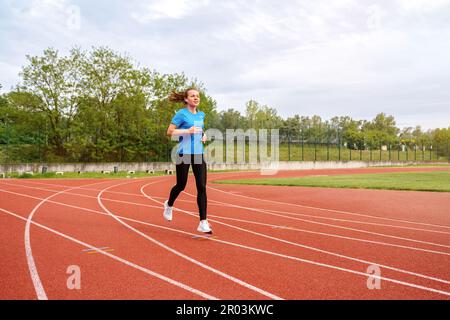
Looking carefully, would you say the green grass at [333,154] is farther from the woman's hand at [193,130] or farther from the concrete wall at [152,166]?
the woman's hand at [193,130]

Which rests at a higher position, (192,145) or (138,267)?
(192,145)

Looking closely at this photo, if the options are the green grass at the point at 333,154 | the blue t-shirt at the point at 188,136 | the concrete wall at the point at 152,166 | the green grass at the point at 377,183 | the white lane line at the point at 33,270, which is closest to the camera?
the white lane line at the point at 33,270

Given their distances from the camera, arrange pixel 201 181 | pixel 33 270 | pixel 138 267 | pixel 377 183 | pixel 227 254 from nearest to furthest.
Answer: pixel 33 270 → pixel 138 267 → pixel 227 254 → pixel 201 181 → pixel 377 183

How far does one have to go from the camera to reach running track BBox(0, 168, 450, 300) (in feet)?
10.8

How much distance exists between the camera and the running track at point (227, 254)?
3.30 m

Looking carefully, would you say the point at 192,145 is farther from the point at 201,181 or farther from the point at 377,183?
the point at 377,183

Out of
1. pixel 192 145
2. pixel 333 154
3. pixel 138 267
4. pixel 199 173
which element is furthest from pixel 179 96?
pixel 333 154

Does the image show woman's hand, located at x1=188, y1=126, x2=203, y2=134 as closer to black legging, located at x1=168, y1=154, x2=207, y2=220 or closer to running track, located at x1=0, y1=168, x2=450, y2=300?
black legging, located at x1=168, y1=154, x2=207, y2=220

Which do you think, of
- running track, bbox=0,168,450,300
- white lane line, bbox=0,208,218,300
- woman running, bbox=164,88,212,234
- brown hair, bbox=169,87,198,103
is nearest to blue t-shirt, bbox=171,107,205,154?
woman running, bbox=164,88,212,234

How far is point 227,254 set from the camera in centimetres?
455

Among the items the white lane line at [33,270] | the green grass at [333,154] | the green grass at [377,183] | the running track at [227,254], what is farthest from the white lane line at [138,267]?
the green grass at [333,154]

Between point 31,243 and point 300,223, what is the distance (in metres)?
4.35
